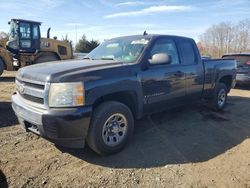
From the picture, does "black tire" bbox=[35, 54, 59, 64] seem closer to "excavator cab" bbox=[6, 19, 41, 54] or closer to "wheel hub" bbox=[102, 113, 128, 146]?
"excavator cab" bbox=[6, 19, 41, 54]

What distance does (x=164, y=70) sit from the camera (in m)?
5.00

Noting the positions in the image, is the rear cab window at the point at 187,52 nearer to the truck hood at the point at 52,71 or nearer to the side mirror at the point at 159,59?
the side mirror at the point at 159,59

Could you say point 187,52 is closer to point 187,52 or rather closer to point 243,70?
point 187,52

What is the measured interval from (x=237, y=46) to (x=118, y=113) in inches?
1550

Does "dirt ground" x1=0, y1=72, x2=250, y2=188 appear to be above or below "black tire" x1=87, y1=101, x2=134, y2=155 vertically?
below

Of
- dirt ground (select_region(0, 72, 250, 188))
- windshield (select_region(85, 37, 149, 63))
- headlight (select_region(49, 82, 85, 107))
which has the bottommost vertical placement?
dirt ground (select_region(0, 72, 250, 188))

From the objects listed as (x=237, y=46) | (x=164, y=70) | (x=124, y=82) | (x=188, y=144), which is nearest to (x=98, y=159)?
(x=124, y=82)

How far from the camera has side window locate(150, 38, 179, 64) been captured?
16.5 feet

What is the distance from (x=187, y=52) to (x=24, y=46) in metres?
11.7

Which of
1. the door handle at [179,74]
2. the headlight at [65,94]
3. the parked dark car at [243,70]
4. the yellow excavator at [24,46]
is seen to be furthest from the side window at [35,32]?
the headlight at [65,94]

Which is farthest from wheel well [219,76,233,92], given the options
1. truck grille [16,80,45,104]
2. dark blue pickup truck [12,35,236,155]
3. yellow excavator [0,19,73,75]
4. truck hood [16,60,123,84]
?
yellow excavator [0,19,73,75]

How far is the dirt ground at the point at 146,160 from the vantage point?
3514 millimetres

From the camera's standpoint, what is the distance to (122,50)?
511 centimetres

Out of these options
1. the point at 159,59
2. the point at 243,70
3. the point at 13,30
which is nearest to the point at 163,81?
the point at 159,59
